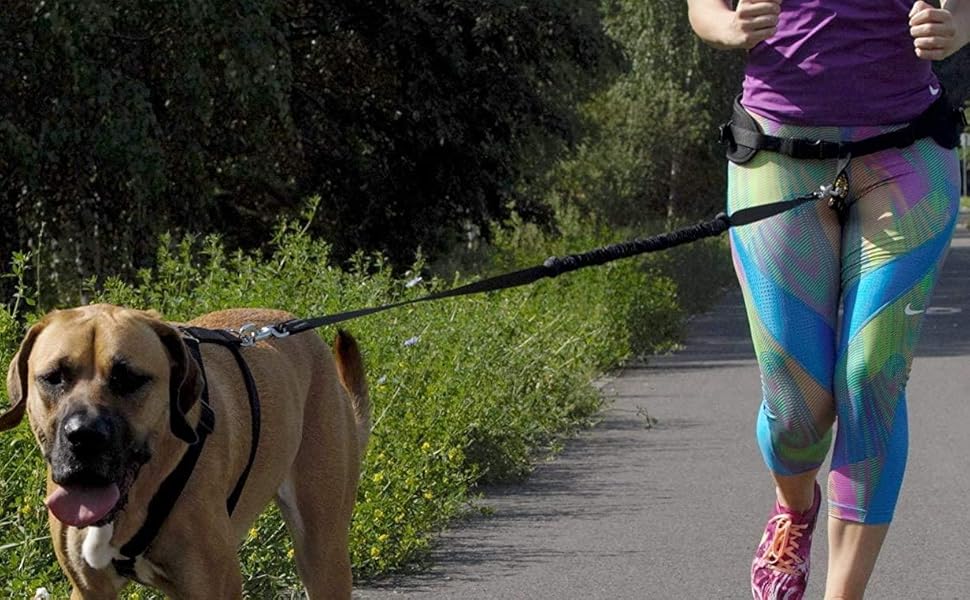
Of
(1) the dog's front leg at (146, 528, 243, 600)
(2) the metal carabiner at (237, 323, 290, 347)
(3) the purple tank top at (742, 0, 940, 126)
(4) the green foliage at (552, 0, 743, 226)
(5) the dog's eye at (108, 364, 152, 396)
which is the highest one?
(3) the purple tank top at (742, 0, 940, 126)

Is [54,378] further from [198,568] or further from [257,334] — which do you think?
[257,334]

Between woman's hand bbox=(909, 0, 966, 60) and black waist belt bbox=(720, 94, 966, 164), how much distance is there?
0.68 feet

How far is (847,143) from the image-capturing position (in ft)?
16.2

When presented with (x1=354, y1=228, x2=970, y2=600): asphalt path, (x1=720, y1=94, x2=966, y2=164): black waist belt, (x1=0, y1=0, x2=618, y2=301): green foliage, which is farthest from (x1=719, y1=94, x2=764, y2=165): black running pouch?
(x1=0, y1=0, x2=618, y2=301): green foliage

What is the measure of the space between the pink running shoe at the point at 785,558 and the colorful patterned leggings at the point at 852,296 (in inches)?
10.4

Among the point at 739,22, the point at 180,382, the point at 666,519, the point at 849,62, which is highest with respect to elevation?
the point at 739,22

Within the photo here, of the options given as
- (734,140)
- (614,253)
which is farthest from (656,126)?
(734,140)

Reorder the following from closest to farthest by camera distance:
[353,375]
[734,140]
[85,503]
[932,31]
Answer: [85,503]
[932,31]
[734,140]
[353,375]

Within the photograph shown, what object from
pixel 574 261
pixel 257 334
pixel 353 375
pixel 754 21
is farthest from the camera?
pixel 353 375

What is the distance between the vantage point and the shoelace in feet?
17.0

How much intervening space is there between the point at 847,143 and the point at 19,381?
6.71 feet

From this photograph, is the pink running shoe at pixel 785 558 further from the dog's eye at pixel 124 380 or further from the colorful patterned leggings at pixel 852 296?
the dog's eye at pixel 124 380

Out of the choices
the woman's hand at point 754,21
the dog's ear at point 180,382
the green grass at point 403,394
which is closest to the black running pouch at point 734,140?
the woman's hand at point 754,21

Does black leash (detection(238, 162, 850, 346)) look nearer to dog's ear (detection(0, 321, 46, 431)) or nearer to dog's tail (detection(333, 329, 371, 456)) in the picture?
dog's tail (detection(333, 329, 371, 456))
